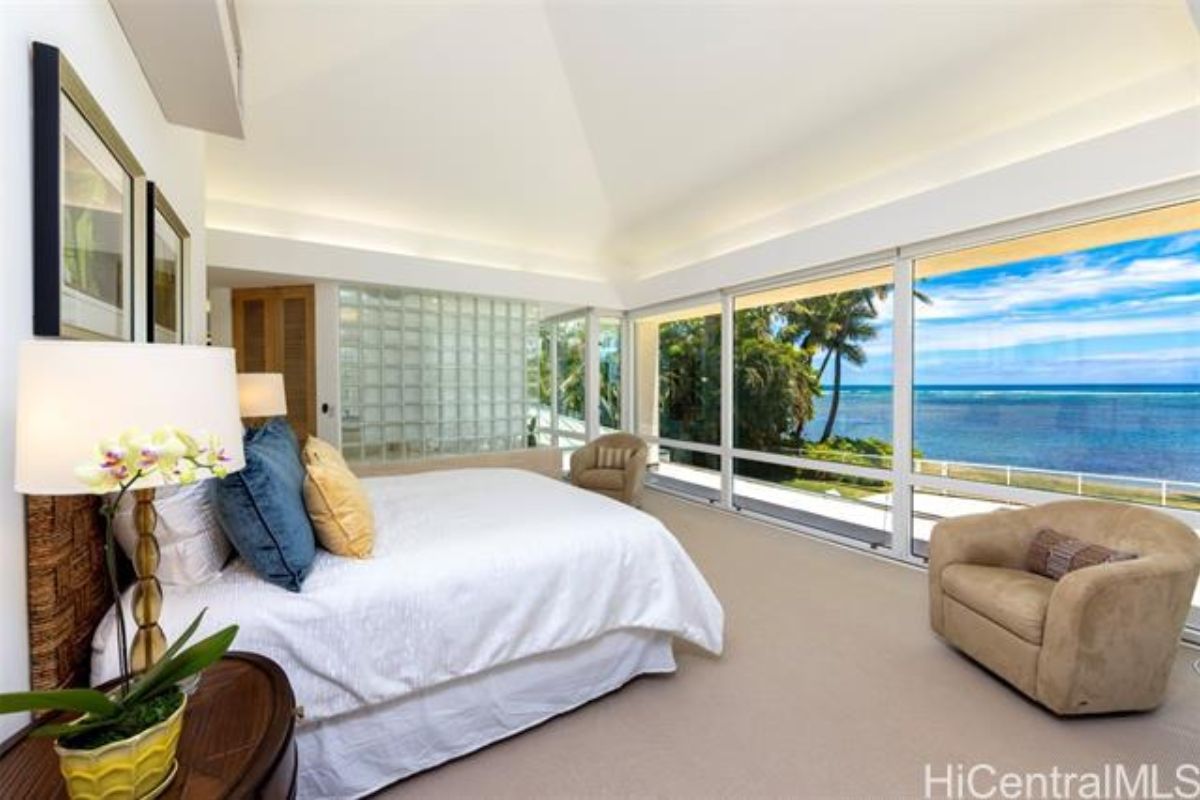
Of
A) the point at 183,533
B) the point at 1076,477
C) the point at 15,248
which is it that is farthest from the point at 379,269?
the point at 1076,477

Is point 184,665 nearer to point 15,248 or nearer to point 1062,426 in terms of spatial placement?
point 15,248

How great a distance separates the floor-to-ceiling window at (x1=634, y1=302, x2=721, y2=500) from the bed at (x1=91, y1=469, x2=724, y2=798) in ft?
10.9

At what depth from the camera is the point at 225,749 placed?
0.95 meters

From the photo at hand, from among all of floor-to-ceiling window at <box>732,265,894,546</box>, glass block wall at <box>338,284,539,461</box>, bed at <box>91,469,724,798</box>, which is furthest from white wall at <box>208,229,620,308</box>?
bed at <box>91,469,724,798</box>

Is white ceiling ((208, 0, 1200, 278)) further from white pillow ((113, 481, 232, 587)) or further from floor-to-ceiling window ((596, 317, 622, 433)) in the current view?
white pillow ((113, 481, 232, 587))

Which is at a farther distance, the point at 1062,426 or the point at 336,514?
the point at 1062,426

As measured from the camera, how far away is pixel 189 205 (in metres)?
2.86

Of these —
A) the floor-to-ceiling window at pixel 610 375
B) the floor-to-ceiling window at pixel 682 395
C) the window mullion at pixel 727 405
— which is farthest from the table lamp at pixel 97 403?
the floor-to-ceiling window at pixel 610 375

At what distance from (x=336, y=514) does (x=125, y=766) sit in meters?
0.94

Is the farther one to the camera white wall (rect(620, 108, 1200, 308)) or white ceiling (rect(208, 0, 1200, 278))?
white ceiling (rect(208, 0, 1200, 278))

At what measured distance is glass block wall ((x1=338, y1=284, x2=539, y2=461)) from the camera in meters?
4.82

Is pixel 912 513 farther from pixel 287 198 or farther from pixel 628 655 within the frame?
pixel 287 198

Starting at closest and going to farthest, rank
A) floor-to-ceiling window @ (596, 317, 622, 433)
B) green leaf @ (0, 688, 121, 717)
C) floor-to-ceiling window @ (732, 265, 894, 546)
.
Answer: green leaf @ (0, 688, 121, 717)
floor-to-ceiling window @ (732, 265, 894, 546)
floor-to-ceiling window @ (596, 317, 622, 433)

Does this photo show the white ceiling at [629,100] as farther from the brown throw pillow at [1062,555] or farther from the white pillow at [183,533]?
the white pillow at [183,533]
